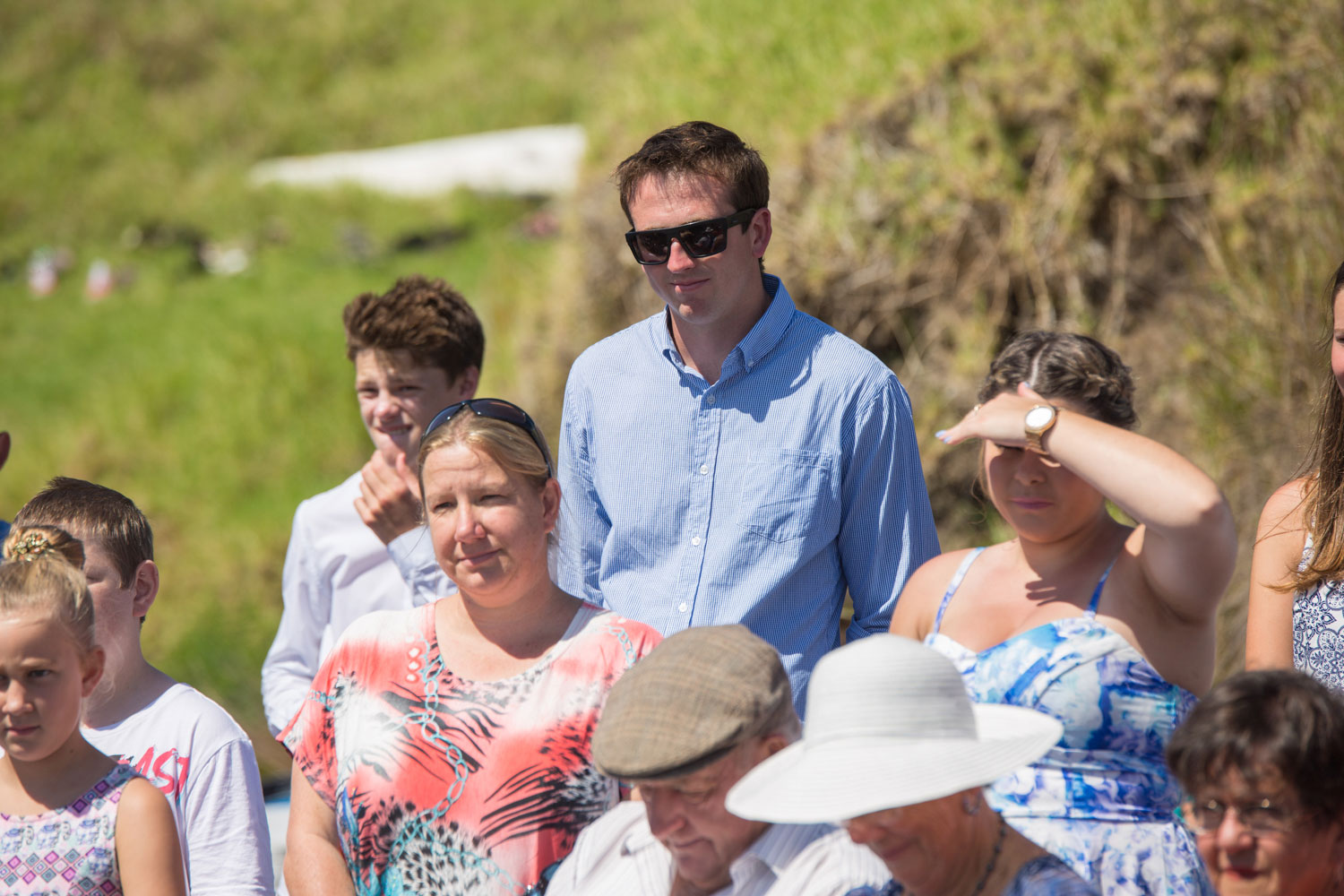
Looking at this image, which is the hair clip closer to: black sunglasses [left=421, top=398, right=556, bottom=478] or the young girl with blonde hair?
the young girl with blonde hair

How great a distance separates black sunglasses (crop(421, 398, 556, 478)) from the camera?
2.45 metres

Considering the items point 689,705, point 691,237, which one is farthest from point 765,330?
point 689,705

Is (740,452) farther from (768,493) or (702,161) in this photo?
(702,161)

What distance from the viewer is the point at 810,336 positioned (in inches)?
114

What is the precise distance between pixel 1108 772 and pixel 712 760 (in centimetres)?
71

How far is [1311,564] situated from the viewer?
7.97ft

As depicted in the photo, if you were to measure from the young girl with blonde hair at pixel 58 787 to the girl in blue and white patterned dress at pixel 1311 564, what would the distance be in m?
2.02

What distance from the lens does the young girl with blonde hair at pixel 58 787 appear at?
7.23ft

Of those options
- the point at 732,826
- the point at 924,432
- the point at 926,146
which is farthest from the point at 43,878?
the point at 926,146

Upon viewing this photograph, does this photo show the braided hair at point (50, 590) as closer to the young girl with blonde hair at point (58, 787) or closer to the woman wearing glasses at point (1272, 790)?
the young girl with blonde hair at point (58, 787)

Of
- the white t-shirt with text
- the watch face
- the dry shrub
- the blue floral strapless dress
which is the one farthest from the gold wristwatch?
the dry shrub

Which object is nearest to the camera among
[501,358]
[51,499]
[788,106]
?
[51,499]

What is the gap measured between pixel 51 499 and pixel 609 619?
3.93 feet

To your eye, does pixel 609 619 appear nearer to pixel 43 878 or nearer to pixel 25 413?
pixel 43 878
